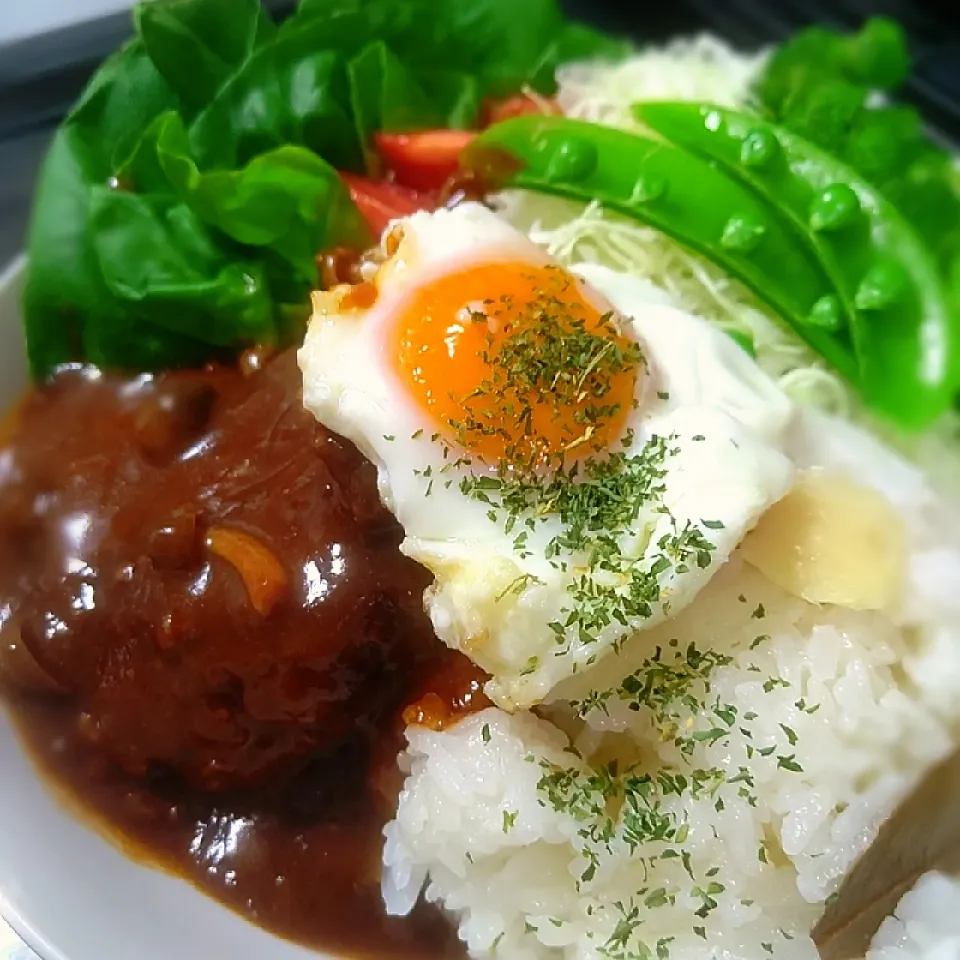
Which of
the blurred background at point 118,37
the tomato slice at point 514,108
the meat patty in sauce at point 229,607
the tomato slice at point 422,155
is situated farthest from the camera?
the blurred background at point 118,37

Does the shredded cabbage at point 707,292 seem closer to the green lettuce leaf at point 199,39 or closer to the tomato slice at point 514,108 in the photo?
the tomato slice at point 514,108

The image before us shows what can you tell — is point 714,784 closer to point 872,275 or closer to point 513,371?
point 513,371

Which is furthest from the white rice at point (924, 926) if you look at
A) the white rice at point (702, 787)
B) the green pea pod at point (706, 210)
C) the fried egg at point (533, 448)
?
the green pea pod at point (706, 210)

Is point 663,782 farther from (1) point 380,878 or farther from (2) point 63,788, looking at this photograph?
(2) point 63,788

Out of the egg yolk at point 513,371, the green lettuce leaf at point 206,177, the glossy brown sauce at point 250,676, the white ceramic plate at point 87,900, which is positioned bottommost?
the white ceramic plate at point 87,900

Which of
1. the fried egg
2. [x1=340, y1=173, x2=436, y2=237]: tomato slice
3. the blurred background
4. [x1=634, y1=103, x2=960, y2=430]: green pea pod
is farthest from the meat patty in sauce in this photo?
the blurred background

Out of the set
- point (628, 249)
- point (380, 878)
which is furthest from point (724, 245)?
point (380, 878)
